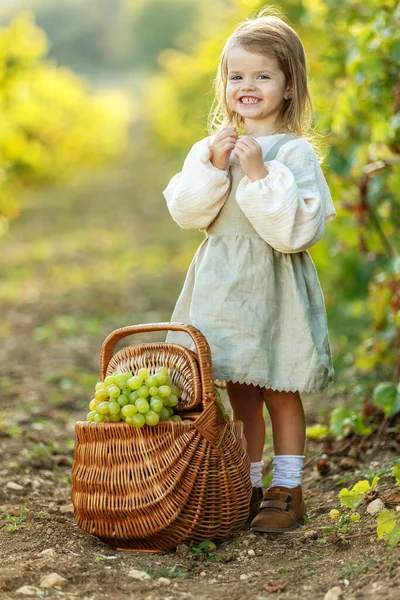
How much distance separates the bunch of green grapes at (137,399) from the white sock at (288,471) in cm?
49

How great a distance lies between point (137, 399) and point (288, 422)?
63 centimetres

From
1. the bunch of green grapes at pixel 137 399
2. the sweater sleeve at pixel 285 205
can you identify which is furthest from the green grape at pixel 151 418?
the sweater sleeve at pixel 285 205

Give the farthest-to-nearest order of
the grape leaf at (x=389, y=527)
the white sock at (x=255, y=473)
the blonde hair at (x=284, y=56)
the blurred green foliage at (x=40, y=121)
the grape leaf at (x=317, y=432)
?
the blurred green foliage at (x=40, y=121) → the grape leaf at (x=317, y=432) → the white sock at (x=255, y=473) → the blonde hair at (x=284, y=56) → the grape leaf at (x=389, y=527)

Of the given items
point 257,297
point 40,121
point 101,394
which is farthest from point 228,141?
point 40,121

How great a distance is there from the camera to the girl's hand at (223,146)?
263cm

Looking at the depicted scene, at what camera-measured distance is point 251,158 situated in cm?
258

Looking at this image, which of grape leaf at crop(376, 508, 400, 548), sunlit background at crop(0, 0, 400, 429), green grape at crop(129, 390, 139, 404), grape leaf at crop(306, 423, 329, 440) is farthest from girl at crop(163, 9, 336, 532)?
grape leaf at crop(306, 423, 329, 440)

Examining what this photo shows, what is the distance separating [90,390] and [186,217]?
2546 mm

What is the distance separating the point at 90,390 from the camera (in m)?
5.06

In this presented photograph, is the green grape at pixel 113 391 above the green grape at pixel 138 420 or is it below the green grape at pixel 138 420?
above

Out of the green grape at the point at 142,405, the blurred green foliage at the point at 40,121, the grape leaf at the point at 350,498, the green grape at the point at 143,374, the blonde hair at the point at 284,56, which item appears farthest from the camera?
the blurred green foliage at the point at 40,121

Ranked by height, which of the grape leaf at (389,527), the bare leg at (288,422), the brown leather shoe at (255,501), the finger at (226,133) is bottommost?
the brown leather shoe at (255,501)

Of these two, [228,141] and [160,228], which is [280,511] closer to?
[228,141]

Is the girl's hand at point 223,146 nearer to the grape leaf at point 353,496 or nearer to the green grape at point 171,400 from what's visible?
the green grape at point 171,400
